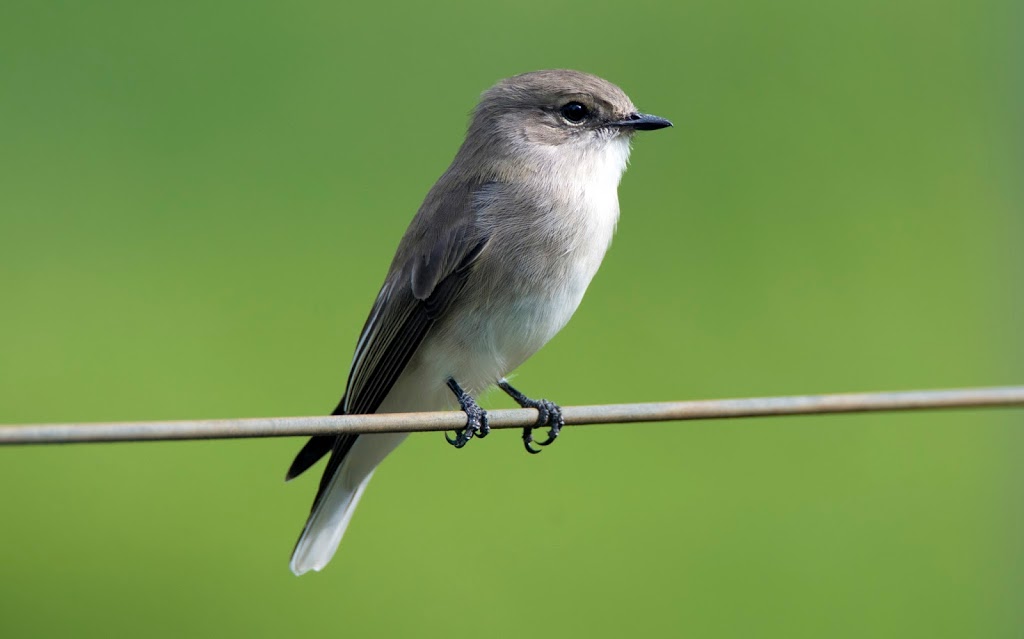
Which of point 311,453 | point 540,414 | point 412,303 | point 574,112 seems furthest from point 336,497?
point 574,112

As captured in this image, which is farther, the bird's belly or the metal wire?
the bird's belly

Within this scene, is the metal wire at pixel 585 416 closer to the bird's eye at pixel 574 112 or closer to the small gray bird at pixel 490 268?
the small gray bird at pixel 490 268

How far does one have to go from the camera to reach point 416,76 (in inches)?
169

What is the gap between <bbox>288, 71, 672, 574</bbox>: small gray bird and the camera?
2666 millimetres

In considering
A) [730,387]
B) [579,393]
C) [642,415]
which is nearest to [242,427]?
[642,415]

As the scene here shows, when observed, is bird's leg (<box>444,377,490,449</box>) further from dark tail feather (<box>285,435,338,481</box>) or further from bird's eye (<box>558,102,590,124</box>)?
bird's eye (<box>558,102,590,124</box>)

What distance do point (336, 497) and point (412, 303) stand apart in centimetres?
54

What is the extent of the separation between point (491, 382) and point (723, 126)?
186cm

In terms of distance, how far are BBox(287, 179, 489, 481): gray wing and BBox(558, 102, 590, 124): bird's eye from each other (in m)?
0.31

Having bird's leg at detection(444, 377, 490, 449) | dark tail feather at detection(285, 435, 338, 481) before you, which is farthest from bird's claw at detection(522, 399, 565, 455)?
dark tail feather at detection(285, 435, 338, 481)

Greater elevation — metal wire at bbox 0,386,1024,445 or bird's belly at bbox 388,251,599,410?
metal wire at bbox 0,386,1024,445

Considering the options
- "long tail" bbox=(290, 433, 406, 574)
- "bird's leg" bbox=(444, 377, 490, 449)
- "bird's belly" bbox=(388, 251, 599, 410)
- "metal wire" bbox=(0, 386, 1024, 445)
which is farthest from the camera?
"long tail" bbox=(290, 433, 406, 574)

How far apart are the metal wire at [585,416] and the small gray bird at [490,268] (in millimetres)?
485

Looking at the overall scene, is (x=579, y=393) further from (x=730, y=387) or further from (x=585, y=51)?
(x=585, y=51)
